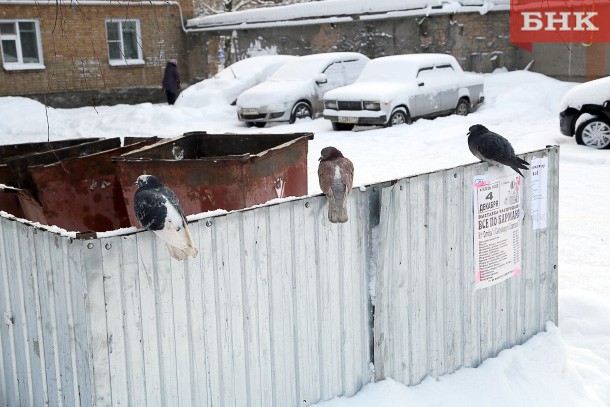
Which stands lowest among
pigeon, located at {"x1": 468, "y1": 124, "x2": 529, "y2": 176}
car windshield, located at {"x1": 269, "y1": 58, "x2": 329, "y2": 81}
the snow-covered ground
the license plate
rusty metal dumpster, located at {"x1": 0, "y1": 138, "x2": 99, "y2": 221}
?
the snow-covered ground

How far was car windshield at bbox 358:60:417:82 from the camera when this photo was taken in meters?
17.6

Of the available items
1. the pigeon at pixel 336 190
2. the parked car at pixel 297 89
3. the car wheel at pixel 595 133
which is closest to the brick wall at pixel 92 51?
the parked car at pixel 297 89

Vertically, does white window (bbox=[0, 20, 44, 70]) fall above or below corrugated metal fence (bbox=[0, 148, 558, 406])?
above

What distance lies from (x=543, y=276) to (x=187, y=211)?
2643 mm

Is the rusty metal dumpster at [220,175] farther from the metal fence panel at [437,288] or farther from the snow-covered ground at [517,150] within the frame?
the metal fence panel at [437,288]

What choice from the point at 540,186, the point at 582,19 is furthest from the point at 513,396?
the point at 582,19

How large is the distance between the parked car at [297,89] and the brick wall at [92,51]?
263 inches

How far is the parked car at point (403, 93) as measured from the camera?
1672 centimetres

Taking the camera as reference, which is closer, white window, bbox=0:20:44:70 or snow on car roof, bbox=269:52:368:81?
snow on car roof, bbox=269:52:368:81

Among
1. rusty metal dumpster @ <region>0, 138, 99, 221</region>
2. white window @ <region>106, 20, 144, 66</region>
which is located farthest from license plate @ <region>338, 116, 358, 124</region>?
white window @ <region>106, 20, 144, 66</region>

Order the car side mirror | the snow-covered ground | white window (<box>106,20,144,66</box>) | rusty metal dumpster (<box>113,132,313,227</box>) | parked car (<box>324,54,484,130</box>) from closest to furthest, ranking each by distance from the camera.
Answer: the snow-covered ground → rusty metal dumpster (<box>113,132,313,227</box>) → parked car (<box>324,54,484,130</box>) → the car side mirror → white window (<box>106,20,144,66</box>)

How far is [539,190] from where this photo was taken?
18.0 feet

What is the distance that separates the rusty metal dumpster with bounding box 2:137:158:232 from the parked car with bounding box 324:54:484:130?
10227 millimetres

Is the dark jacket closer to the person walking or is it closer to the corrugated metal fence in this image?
the person walking
